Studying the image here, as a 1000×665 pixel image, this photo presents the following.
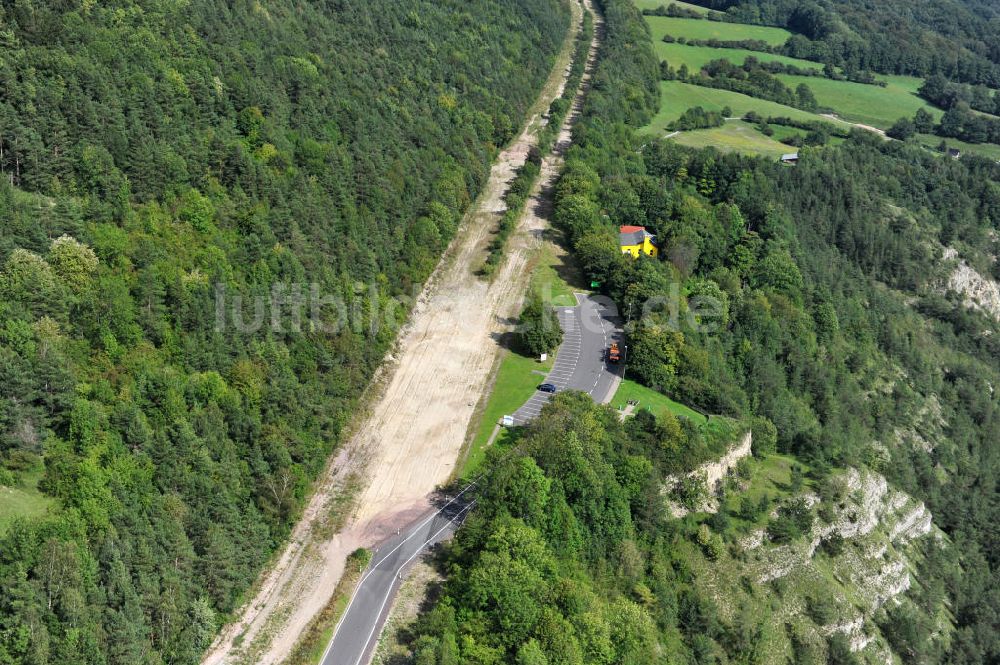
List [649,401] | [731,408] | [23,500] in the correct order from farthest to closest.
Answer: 1. [731,408]
2. [649,401]
3. [23,500]

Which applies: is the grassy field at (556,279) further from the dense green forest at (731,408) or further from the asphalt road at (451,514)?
the dense green forest at (731,408)

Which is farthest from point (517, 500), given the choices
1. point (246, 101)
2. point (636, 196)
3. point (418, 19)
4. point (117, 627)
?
point (418, 19)

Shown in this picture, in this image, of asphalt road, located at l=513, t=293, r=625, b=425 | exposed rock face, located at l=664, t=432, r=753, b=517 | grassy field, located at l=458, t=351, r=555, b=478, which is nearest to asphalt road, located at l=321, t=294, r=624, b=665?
asphalt road, located at l=513, t=293, r=625, b=425

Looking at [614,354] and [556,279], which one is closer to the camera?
[614,354]

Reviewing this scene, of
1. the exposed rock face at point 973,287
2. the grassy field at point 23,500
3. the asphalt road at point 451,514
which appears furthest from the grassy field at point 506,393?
the exposed rock face at point 973,287

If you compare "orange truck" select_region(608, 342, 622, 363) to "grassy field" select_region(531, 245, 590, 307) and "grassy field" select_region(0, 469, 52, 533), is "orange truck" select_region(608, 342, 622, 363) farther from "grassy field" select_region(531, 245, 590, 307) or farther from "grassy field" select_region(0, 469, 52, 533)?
"grassy field" select_region(0, 469, 52, 533)

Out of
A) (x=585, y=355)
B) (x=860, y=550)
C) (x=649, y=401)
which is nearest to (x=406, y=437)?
(x=585, y=355)

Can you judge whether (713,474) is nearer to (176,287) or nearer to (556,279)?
(556,279)
